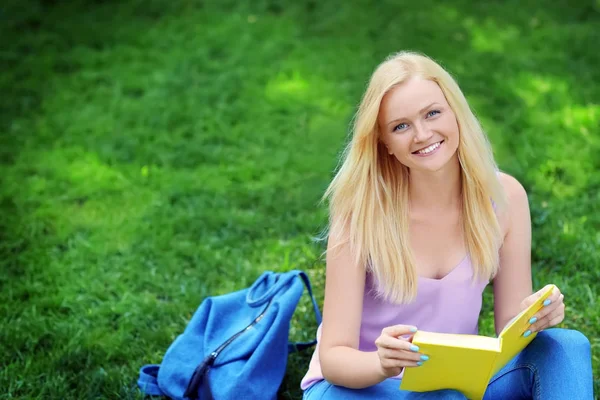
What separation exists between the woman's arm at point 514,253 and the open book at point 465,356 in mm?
290

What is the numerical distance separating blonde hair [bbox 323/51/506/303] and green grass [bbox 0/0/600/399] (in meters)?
0.84

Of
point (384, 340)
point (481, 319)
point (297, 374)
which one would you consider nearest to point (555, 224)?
point (481, 319)

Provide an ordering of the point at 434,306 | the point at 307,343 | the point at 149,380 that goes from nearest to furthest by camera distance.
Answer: the point at 434,306 < the point at 149,380 < the point at 307,343

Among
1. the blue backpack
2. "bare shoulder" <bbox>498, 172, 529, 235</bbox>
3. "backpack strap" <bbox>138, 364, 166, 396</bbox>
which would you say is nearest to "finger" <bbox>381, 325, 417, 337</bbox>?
"bare shoulder" <bbox>498, 172, 529, 235</bbox>

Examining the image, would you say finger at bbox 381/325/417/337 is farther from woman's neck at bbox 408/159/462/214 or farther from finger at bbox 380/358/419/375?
woman's neck at bbox 408/159/462/214

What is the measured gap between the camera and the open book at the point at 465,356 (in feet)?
6.58

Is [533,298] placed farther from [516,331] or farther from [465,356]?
[465,356]

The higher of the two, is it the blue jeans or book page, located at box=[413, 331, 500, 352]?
book page, located at box=[413, 331, 500, 352]

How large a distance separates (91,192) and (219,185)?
0.70m

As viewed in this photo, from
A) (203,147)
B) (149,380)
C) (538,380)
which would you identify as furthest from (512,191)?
(203,147)

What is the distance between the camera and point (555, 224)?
387cm

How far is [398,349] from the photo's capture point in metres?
2.05

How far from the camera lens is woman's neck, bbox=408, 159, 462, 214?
2.51 metres

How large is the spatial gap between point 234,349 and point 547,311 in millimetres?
1151
